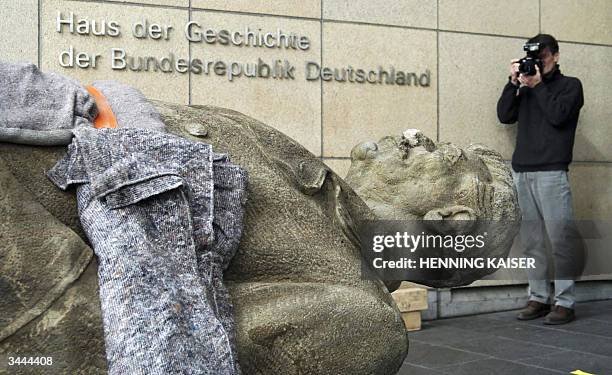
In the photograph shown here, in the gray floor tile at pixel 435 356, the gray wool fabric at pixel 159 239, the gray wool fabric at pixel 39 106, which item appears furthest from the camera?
the gray floor tile at pixel 435 356

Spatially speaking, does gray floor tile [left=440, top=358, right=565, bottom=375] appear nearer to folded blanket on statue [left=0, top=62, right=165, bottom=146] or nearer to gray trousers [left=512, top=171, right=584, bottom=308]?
gray trousers [left=512, top=171, right=584, bottom=308]

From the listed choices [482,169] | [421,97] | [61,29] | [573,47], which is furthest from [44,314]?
[573,47]

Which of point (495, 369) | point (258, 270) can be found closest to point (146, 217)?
point (258, 270)

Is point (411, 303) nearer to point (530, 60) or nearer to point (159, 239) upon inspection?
point (530, 60)

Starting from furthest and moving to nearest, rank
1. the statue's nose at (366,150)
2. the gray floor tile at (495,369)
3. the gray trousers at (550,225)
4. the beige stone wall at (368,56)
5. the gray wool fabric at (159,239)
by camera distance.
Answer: the gray trousers at (550,225) → the beige stone wall at (368,56) → the gray floor tile at (495,369) → the statue's nose at (366,150) → the gray wool fabric at (159,239)

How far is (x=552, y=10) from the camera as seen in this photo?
6754 mm

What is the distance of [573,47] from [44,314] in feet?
20.2

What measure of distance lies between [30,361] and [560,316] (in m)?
4.99

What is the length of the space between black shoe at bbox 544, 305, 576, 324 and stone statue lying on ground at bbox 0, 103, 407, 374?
4.12 m

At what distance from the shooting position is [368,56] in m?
6.07

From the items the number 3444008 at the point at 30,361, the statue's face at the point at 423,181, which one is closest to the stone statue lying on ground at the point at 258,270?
the number 3444008 at the point at 30,361

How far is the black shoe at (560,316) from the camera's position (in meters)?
5.88

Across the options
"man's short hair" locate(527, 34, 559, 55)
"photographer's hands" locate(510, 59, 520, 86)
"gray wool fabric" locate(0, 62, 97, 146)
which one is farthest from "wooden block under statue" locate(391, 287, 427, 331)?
"gray wool fabric" locate(0, 62, 97, 146)

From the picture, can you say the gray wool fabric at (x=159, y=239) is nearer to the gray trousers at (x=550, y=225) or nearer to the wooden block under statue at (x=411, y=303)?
the wooden block under statue at (x=411, y=303)
